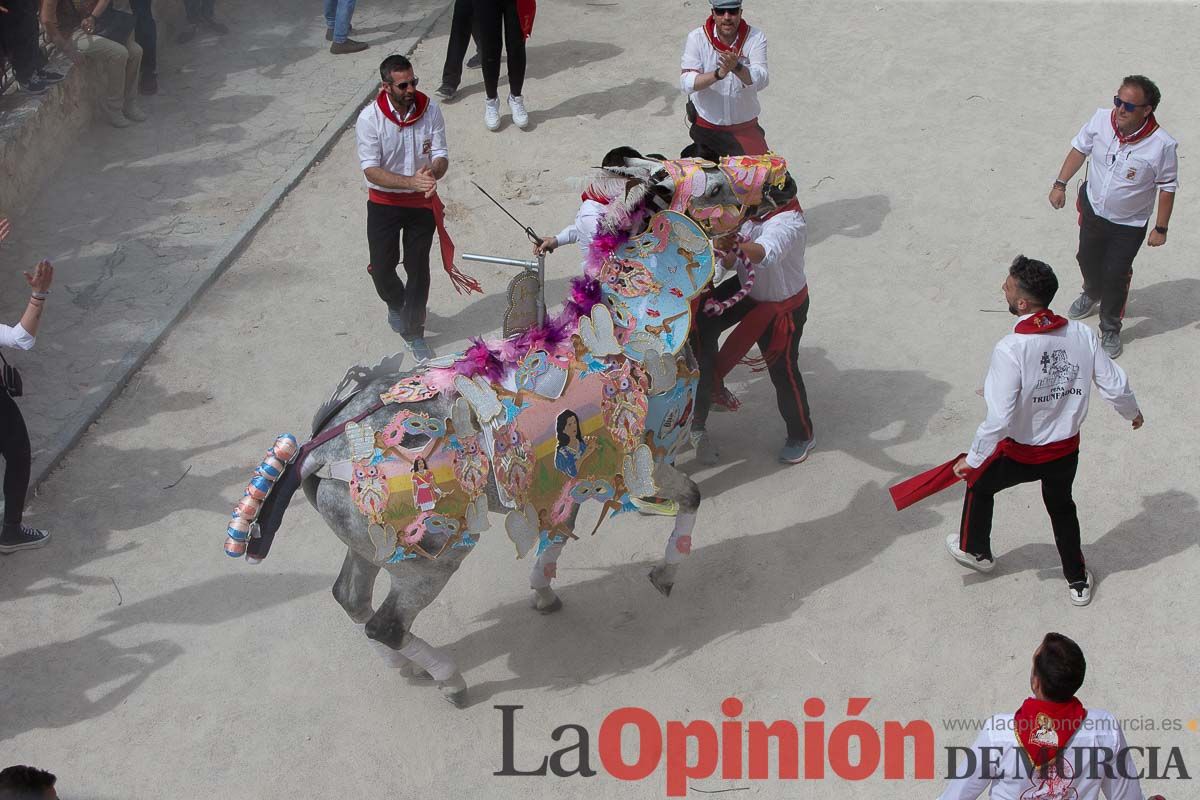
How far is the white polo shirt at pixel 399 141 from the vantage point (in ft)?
25.0

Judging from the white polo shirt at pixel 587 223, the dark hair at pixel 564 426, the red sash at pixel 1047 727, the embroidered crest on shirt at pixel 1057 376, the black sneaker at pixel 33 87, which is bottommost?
the black sneaker at pixel 33 87

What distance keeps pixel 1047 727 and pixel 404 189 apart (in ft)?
16.0

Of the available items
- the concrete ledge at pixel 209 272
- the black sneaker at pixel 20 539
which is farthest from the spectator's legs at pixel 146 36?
the black sneaker at pixel 20 539

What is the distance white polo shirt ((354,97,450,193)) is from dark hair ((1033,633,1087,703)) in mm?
Result: 4775

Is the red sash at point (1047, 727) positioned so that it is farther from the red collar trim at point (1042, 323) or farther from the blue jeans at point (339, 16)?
the blue jeans at point (339, 16)

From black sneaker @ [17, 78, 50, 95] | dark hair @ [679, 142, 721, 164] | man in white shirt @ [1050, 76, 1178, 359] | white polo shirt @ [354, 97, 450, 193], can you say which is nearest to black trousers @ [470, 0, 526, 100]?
white polo shirt @ [354, 97, 450, 193]

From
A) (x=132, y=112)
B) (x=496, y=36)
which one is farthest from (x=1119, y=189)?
(x=132, y=112)

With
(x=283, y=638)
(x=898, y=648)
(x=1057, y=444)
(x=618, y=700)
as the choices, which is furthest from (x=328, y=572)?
(x=1057, y=444)

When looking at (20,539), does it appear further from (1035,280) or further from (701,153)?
(1035,280)

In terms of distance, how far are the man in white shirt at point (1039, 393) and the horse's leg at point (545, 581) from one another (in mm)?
1939

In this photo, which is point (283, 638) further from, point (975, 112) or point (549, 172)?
point (975, 112)

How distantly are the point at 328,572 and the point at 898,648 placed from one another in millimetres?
2882

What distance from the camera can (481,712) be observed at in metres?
5.94

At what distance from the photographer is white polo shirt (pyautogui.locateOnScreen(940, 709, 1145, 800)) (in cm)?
417
